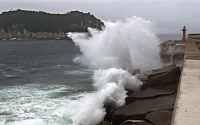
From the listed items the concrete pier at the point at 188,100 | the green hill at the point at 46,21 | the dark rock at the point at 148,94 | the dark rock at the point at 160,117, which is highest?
the green hill at the point at 46,21

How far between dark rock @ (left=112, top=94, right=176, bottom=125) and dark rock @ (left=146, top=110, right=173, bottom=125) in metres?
0.24

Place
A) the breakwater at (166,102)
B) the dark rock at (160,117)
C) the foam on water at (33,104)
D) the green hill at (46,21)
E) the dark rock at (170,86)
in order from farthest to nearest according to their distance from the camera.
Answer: the green hill at (46,21)
the dark rock at (170,86)
the foam on water at (33,104)
the dark rock at (160,117)
the breakwater at (166,102)

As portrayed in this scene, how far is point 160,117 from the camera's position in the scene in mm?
5719

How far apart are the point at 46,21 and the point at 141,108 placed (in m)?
155

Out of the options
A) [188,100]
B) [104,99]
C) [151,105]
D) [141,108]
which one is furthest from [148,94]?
[188,100]

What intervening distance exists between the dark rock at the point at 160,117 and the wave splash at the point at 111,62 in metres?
1.86

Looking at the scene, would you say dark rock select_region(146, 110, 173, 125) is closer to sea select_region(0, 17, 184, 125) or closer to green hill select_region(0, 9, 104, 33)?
sea select_region(0, 17, 184, 125)

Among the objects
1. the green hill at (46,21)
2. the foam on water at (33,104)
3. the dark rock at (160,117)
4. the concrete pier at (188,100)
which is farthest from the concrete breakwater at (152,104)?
the green hill at (46,21)

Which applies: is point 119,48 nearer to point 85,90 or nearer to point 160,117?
point 85,90

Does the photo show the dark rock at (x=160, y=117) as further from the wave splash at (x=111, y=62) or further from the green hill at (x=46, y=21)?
the green hill at (x=46, y=21)

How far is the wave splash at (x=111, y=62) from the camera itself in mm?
7773

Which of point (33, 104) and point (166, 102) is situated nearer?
point (166, 102)

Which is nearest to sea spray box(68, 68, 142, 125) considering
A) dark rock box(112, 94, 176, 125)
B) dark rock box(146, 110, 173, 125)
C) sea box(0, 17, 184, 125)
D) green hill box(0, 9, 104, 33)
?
sea box(0, 17, 184, 125)

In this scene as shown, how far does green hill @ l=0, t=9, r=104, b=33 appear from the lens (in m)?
138
